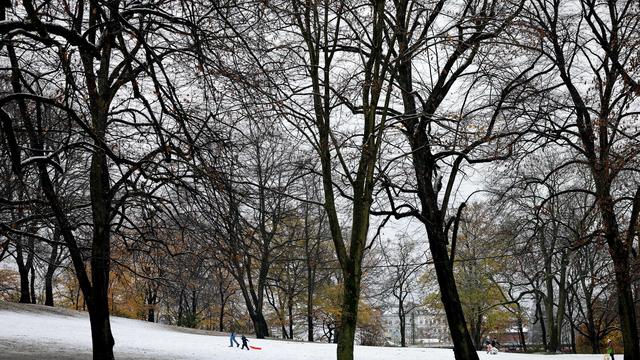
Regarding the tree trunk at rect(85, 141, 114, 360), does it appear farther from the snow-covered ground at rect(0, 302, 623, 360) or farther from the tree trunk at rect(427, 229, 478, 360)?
the tree trunk at rect(427, 229, 478, 360)

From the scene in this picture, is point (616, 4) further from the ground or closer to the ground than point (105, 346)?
further from the ground

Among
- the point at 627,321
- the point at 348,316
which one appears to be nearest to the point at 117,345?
the point at 348,316

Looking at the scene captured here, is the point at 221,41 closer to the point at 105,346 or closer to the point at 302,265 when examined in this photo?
the point at 105,346

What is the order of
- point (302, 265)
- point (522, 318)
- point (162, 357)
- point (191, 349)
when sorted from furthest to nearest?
point (522, 318) < point (302, 265) < point (191, 349) < point (162, 357)

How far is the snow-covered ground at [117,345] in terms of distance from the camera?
1606cm

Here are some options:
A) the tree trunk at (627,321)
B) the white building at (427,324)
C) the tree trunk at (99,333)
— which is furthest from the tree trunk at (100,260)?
the white building at (427,324)

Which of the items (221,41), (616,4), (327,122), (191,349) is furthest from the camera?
(191,349)

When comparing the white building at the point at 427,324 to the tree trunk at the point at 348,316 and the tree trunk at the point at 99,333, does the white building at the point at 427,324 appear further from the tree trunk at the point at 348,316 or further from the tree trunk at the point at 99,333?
the tree trunk at the point at 348,316

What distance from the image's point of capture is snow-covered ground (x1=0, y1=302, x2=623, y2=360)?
16.1 m

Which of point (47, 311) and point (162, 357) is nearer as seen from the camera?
point (162, 357)

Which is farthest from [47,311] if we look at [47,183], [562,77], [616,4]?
[616,4]

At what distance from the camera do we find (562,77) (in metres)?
13.9

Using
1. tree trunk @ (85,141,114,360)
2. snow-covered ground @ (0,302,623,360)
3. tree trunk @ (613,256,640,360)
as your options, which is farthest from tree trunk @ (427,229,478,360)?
snow-covered ground @ (0,302,623,360)

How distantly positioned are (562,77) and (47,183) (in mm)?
11641
